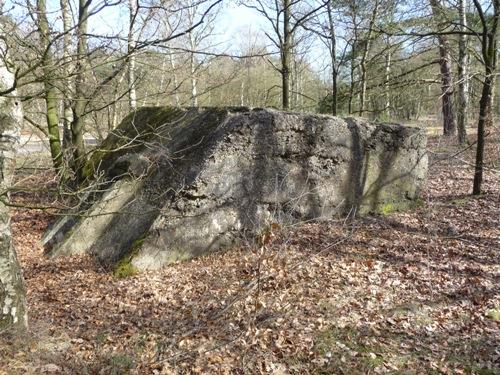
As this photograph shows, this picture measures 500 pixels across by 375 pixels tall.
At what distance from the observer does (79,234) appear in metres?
8.00

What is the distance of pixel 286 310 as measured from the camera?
5375mm

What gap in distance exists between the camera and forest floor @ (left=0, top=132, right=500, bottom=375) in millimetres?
4520

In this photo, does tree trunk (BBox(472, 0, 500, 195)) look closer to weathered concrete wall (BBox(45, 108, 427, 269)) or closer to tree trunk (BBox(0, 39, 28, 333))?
weathered concrete wall (BBox(45, 108, 427, 269))

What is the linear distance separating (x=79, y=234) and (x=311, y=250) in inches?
164

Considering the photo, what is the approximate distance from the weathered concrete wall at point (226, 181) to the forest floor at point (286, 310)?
0.48m

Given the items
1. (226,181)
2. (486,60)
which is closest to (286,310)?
(226,181)

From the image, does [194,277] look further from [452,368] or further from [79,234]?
[452,368]

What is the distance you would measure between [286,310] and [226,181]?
3151mm

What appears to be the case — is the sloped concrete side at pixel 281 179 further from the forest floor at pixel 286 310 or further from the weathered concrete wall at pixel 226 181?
the forest floor at pixel 286 310

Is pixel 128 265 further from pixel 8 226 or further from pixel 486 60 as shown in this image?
pixel 486 60

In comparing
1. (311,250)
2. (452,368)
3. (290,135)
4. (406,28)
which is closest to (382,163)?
(290,135)

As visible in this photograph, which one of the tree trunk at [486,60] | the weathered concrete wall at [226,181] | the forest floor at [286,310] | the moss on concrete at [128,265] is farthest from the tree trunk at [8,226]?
the tree trunk at [486,60]

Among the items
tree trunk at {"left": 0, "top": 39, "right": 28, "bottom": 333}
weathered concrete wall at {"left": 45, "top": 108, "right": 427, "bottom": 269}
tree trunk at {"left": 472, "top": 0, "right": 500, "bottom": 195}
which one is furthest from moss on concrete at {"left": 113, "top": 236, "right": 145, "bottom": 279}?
tree trunk at {"left": 472, "top": 0, "right": 500, "bottom": 195}

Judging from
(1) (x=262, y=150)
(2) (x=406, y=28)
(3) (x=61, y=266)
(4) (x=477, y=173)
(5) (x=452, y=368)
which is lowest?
(5) (x=452, y=368)
